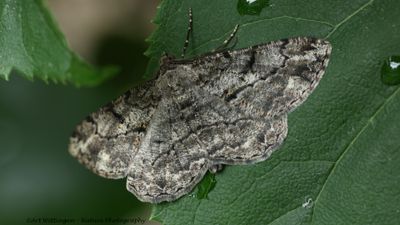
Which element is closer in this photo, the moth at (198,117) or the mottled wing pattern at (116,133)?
the moth at (198,117)

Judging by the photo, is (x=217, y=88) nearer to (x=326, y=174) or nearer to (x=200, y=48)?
(x=200, y=48)

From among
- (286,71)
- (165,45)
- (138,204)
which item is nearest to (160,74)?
(165,45)

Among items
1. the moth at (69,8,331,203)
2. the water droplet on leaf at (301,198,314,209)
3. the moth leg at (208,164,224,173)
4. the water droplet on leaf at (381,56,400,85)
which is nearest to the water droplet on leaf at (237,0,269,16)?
the moth at (69,8,331,203)

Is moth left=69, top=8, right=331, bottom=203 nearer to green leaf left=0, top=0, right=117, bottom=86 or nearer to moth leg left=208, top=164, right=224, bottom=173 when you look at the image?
moth leg left=208, top=164, right=224, bottom=173

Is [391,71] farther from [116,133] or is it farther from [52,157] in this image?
[52,157]

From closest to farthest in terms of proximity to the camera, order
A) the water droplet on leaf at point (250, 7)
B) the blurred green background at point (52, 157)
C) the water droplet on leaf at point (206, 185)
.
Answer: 1. the water droplet on leaf at point (250, 7)
2. the water droplet on leaf at point (206, 185)
3. the blurred green background at point (52, 157)

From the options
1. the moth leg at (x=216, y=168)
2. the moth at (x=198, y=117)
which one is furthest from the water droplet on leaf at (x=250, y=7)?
the moth leg at (x=216, y=168)

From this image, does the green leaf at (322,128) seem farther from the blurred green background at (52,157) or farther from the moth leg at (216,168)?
the blurred green background at (52,157)
